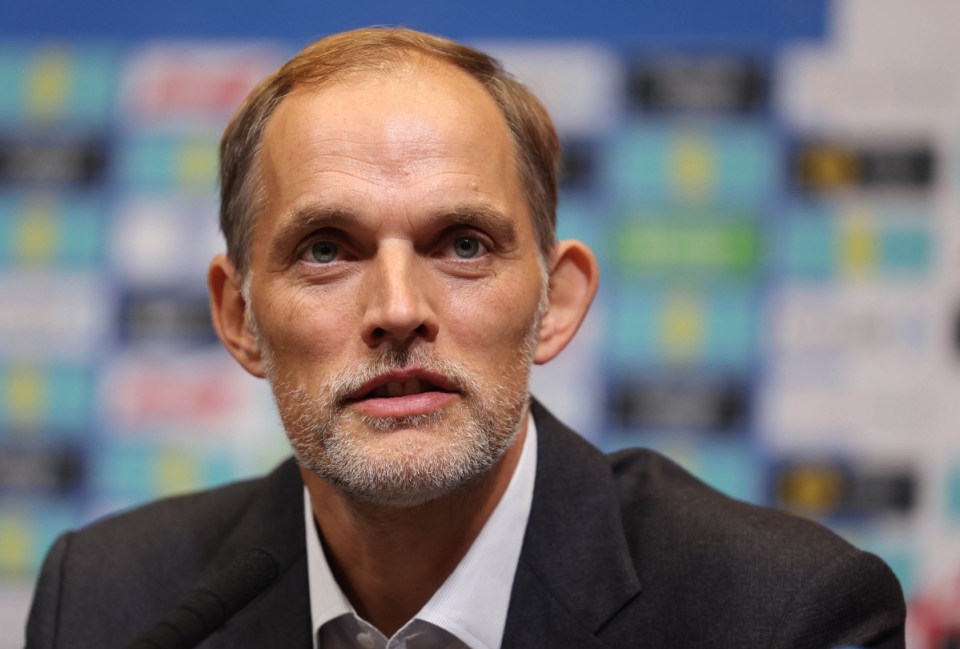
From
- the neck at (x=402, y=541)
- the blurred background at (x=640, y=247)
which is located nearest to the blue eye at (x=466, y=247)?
the neck at (x=402, y=541)

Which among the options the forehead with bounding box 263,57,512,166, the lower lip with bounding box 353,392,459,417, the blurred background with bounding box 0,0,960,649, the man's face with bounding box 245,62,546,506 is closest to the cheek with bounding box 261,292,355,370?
the man's face with bounding box 245,62,546,506

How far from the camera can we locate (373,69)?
1882mm

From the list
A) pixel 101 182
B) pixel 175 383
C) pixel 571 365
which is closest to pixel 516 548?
pixel 571 365

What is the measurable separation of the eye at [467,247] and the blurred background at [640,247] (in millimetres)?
1489

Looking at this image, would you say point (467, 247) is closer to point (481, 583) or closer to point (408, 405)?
point (408, 405)

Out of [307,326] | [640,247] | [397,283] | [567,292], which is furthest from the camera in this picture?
[640,247]

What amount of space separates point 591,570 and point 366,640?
39cm

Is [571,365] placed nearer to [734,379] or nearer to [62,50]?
[734,379]

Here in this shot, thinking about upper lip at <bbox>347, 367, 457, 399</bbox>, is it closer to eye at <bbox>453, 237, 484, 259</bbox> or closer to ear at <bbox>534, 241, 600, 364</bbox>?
eye at <bbox>453, 237, 484, 259</bbox>

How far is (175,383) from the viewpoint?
3.47m

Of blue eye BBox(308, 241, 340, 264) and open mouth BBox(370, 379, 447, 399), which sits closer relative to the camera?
open mouth BBox(370, 379, 447, 399)

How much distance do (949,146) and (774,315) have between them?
67 centimetres

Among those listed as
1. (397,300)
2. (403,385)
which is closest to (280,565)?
(403,385)

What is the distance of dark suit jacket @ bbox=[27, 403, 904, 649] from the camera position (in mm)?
1761
